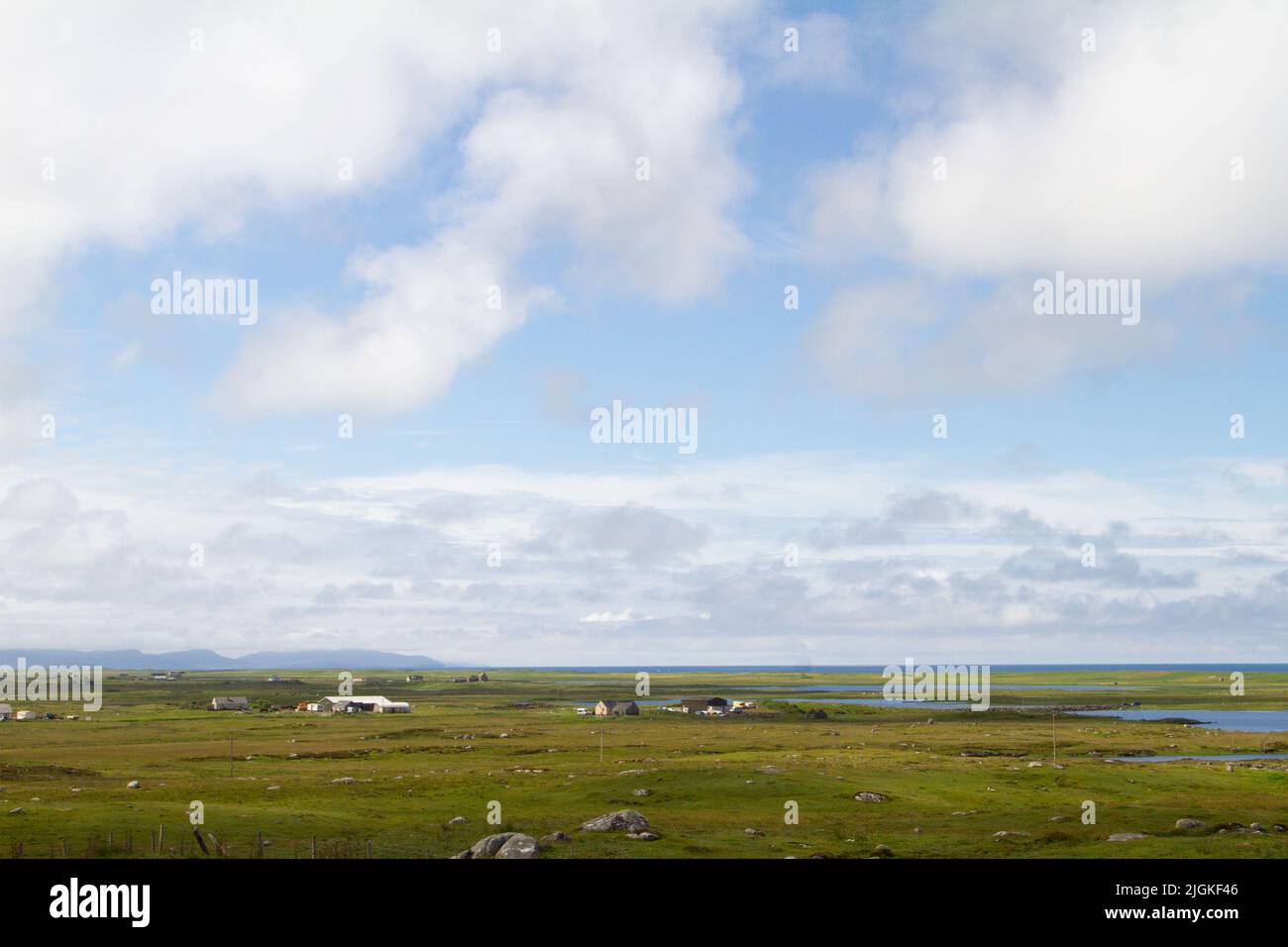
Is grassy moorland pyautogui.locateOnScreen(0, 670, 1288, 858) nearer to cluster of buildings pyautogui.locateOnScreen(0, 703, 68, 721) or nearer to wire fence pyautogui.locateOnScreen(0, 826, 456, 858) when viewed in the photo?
wire fence pyautogui.locateOnScreen(0, 826, 456, 858)

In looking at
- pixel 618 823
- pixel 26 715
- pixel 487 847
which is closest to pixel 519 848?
pixel 487 847

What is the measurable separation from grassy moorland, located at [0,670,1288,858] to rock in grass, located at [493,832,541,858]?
1275mm

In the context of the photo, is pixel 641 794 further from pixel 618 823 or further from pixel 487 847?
pixel 487 847

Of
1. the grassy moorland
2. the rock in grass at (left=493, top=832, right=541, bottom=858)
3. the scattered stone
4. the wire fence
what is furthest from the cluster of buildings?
the rock in grass at (left=493, top=832, right=541, bottom=858)

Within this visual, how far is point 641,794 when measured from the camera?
81.0m

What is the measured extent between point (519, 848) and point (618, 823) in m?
10.1

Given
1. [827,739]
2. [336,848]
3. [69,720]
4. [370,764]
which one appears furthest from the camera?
[69,720]

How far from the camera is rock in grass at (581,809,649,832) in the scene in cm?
6450

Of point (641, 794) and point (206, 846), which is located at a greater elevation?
point (206, 846)
